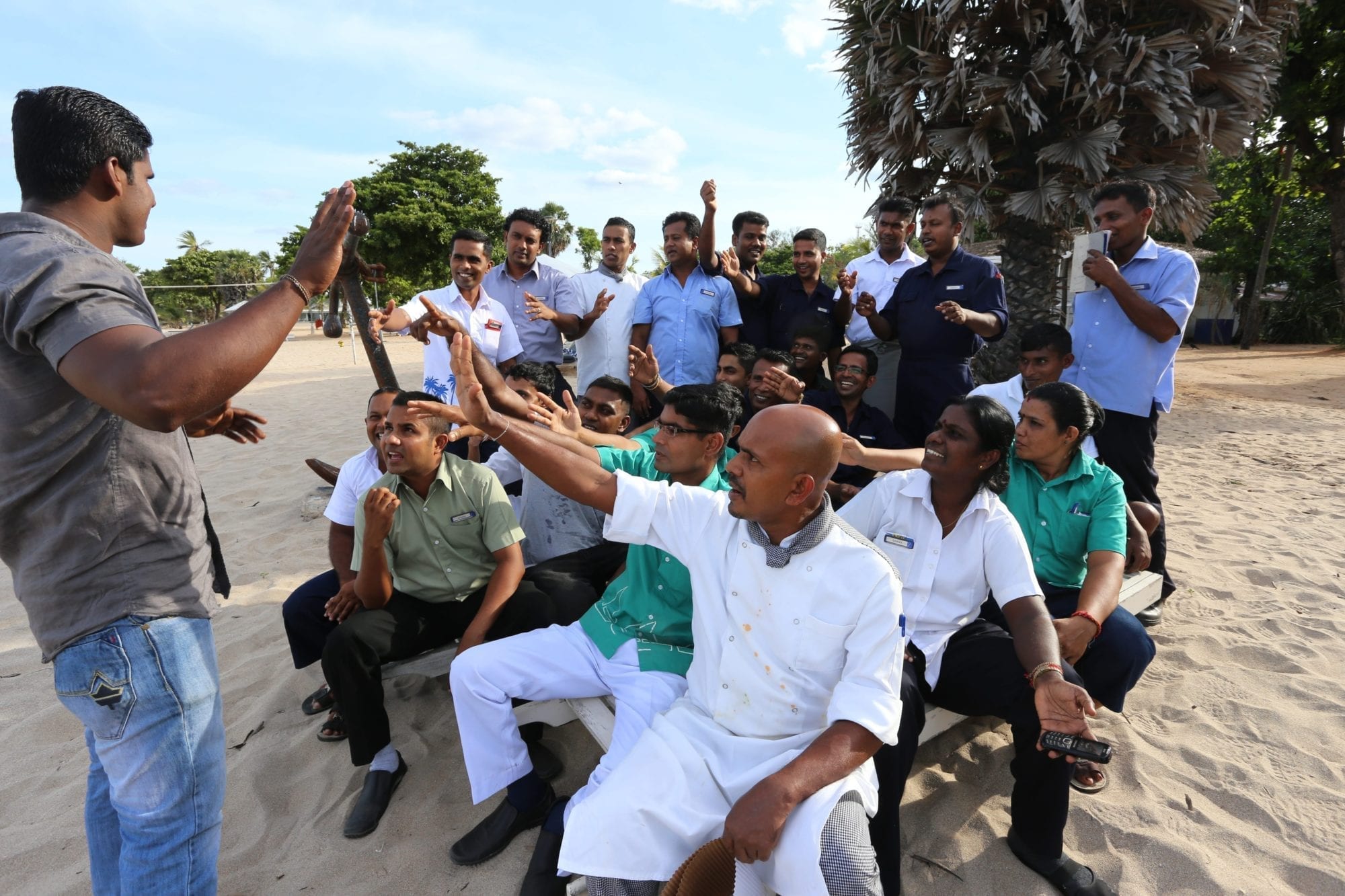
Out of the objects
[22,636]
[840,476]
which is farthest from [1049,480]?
[22,636]

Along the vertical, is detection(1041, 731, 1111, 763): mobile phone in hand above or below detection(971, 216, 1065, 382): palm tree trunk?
below

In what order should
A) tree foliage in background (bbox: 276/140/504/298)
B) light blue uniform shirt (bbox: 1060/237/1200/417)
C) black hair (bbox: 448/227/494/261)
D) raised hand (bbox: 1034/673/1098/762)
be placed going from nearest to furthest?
raised hand (bbox: 1034/673/1098/762), light blue uniform shirt (bbox: 1060/237/1200/417), black hair (bbox: 448/227/494/261), tree foliage in background (bbox: 276/140/504/298)

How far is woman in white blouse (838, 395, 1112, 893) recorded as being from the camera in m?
2.27

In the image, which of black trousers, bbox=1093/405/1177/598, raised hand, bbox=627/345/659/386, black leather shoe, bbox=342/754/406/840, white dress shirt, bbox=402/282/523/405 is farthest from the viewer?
white dress shirt, bbox=402/282/523/405

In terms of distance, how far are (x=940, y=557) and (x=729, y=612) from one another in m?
0.96

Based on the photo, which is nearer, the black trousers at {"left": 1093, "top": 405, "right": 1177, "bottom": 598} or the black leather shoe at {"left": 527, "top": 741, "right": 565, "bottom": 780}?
the black leather shoe at {"left": 527, "top": 741, "right": 565, "bottom": 780}

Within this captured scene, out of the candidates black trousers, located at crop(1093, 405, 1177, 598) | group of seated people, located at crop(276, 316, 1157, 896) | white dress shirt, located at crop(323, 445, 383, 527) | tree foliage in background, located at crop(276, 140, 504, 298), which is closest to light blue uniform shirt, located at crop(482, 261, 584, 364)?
group of seated people, located at crop(276, 316, 1157, 896)

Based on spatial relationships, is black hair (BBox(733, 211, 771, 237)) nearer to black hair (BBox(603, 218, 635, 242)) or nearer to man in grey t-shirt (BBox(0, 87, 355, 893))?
black hair (BBox(603, 218, 635, 242))

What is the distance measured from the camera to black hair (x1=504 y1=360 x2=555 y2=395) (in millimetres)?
4152


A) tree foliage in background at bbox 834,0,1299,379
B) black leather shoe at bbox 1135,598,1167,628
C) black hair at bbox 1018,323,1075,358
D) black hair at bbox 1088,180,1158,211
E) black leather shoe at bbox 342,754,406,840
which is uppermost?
tree foliage in background at bbox 834,0,1299,379

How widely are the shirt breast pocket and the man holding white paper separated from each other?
9.00 ft

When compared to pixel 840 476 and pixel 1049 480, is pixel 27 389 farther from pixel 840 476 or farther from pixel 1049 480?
pixel 840 476

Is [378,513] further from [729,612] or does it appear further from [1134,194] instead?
[1134,194]

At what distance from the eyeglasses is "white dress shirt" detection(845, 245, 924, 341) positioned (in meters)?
2.92
